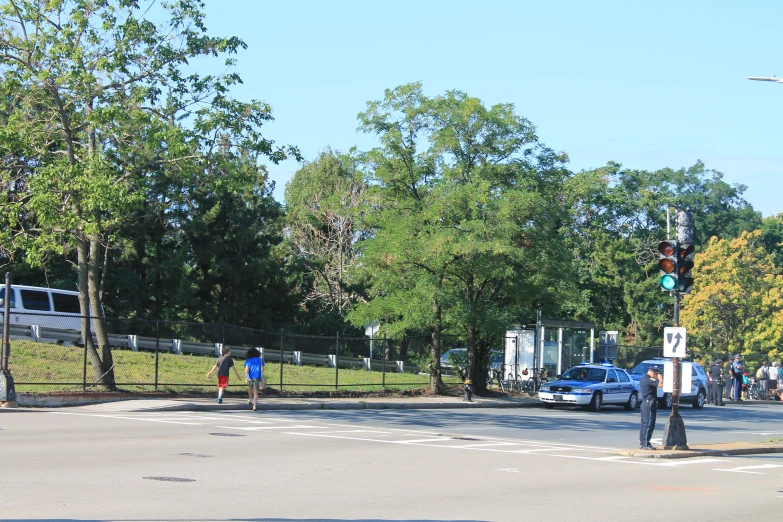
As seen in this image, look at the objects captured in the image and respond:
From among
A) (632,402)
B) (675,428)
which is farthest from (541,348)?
(675,428)

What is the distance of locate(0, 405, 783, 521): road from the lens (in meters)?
10.1

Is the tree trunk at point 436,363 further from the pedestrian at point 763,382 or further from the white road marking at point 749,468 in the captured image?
the pedestrian at point 763,382

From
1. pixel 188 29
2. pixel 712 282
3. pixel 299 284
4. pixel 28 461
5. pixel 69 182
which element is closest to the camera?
pixel 28 461

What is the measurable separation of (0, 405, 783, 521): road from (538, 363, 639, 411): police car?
861 cm

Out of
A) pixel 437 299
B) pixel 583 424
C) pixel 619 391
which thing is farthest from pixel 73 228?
pixel 619 391

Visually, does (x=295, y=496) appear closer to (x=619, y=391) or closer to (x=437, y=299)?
(x=437, y=299)

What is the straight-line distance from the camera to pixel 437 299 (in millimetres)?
32312

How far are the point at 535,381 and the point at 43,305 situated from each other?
19942 mm

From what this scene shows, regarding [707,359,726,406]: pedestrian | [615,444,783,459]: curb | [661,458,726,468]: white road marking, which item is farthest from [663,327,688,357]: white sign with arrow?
[707,359,726,406]: pedestrian

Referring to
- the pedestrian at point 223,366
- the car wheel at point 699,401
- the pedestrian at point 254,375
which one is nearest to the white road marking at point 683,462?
the pedestrian at point 254,375

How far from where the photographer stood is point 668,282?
59.4 ft

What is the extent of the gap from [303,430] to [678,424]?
7871 mm

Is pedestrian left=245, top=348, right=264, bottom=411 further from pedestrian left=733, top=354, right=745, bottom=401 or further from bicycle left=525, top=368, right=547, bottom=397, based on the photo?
pedestrian left=733, top=354, right=745, bottom=401

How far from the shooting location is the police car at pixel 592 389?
105 feet
